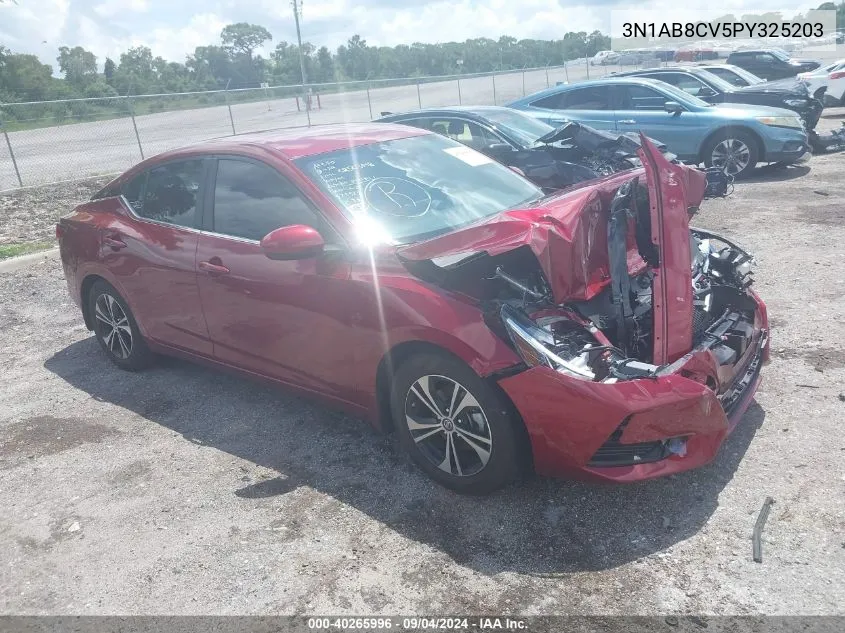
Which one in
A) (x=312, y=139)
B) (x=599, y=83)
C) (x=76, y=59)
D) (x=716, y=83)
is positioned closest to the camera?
(x=312, y=139)

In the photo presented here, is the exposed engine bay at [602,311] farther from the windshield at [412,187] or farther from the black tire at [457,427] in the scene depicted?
the windshield at [412,187]

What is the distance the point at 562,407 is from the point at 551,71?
1353 inches

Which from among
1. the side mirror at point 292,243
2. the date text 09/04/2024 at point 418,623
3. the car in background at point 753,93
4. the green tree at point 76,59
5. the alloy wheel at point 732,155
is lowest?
the date text 09/04/2024 at point 418,623

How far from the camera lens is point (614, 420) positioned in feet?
10.2

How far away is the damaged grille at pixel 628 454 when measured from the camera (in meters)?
3.26

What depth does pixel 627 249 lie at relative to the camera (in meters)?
3.85

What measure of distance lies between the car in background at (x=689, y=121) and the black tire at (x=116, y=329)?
301 inches

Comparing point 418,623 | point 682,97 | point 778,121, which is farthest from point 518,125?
point 418,623

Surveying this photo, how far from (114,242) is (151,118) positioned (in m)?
14.9

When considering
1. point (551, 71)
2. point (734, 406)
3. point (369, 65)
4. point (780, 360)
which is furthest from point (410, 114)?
point (369, 65)

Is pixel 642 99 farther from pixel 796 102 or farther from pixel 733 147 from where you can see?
pixel 796 102

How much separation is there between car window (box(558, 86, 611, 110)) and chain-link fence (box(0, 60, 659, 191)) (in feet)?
18.1

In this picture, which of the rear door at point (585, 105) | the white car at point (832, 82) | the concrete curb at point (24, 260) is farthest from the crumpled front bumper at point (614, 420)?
the white car at point (832, 82)

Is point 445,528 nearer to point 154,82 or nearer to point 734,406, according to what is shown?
point 734,406
